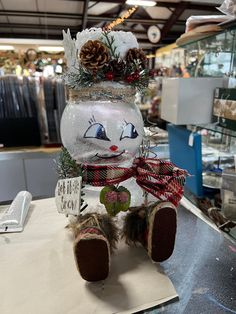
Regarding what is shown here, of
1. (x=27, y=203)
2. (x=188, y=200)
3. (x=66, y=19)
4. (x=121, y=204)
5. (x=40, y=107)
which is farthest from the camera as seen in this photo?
(x=66, y=19)

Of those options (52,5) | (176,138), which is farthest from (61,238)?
(52,5)

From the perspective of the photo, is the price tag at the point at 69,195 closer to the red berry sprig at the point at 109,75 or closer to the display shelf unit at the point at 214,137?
the red berry sprig at the point at 109,75

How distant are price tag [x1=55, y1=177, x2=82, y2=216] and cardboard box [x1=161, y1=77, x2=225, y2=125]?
0.46m

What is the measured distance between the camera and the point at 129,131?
53 cm

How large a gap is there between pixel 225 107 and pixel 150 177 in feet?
1.17

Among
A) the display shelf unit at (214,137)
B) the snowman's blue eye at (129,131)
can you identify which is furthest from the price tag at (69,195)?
the display shelf unit at (214,137)

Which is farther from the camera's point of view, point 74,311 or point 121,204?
point 121,204

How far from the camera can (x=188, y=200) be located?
844 millimetres

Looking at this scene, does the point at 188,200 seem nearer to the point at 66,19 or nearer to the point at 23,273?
the point at 23,273

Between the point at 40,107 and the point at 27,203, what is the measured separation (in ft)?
2.15

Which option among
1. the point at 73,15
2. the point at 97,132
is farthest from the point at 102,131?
the point at 73,15

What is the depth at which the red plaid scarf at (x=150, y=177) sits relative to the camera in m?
0.54

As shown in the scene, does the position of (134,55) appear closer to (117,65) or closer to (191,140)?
(117,65)

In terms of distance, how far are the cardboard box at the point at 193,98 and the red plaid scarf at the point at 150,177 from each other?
0.34 m
